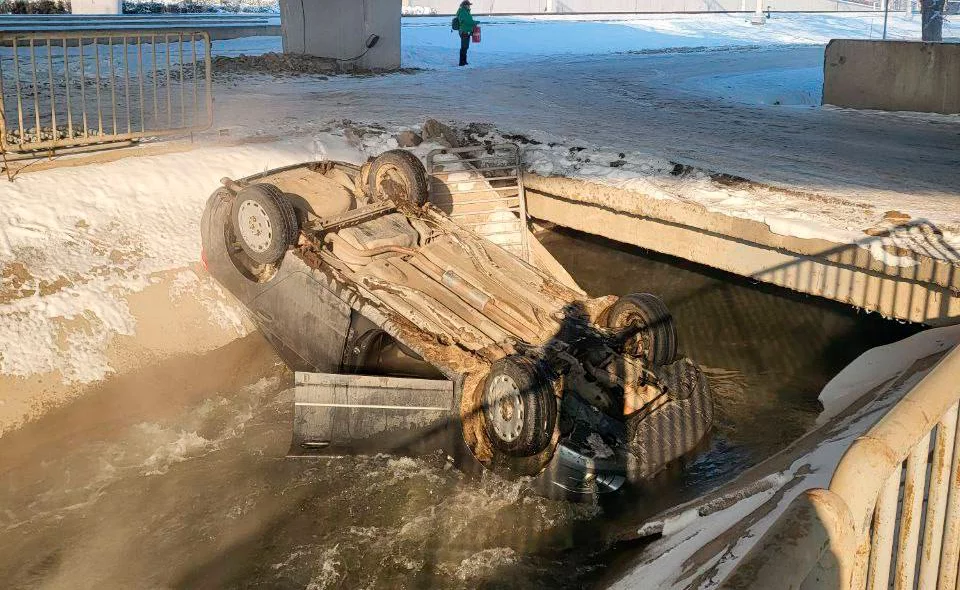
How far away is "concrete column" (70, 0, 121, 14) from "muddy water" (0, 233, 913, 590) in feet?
82.7

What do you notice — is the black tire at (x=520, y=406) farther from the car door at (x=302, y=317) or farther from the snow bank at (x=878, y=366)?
the snow bank at (x=878, y=366)

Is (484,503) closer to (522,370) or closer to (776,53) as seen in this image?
(522,370)

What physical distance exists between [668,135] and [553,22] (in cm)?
2494

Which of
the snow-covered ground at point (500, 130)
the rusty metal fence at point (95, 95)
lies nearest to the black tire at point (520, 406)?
the snow-covered ground at point (500, 130)

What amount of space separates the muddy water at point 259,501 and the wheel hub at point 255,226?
1.63 metres

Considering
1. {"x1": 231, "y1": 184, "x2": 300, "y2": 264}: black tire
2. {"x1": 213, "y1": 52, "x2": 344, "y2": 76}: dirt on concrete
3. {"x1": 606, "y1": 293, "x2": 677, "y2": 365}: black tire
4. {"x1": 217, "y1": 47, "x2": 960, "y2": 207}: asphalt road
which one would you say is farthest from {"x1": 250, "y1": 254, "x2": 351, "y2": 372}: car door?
{"x1": 213, "y1": 52, "x2": 344, "y2": 76}: dirt on concrete

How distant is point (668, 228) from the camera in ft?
32.3

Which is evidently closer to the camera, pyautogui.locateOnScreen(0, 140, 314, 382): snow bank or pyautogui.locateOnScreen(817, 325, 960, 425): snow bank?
pyautogui.locateOnScreen(817, 325, 960, 425): snow bank

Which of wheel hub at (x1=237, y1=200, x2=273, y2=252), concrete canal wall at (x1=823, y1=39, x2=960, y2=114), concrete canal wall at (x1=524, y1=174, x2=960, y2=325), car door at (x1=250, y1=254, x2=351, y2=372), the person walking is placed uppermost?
the person walking

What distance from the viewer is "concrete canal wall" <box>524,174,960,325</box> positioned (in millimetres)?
7359

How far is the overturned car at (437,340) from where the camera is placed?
6305 mm

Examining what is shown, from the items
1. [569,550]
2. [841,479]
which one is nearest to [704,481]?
[569,550]

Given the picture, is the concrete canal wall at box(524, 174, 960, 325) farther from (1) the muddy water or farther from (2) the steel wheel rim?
(2) the steel wheel rim

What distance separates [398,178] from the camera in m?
8.75
